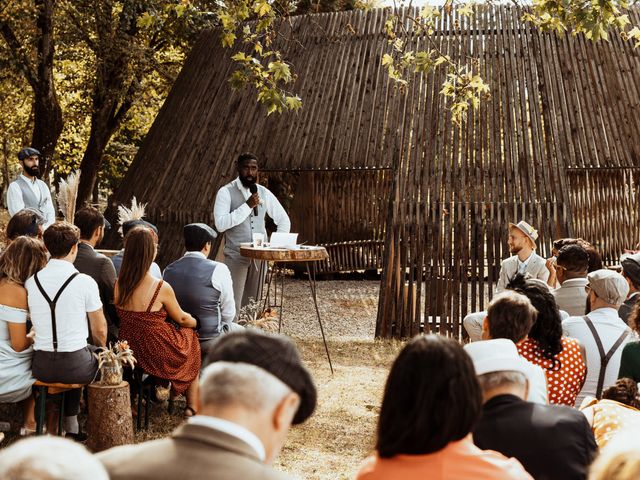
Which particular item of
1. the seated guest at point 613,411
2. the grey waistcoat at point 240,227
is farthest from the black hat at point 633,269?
the grey waistcoat at point 240,227

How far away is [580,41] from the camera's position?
34.6ft

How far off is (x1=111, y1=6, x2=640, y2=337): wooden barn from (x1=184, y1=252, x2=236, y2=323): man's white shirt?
3417 millimetres

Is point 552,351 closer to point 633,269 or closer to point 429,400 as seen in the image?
point 633,269

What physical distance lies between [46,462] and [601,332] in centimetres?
359

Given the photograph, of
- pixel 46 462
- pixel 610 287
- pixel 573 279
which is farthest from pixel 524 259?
pixel 46 462

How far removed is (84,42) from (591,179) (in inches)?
413

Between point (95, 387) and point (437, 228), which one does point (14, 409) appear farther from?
point (437, 228)

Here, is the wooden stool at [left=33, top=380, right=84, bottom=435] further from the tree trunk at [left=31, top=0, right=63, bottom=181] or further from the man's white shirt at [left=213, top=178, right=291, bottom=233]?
the tree trunk at [left=31, top=0, right=63, bottom=181]

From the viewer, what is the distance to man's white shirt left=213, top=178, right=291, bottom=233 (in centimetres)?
775

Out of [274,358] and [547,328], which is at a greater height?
[274,358]

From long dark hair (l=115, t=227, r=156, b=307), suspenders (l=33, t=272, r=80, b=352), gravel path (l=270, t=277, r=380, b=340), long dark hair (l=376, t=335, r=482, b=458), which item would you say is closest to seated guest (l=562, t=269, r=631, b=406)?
long dark hair (l=376, t=335, r=482, b=458)

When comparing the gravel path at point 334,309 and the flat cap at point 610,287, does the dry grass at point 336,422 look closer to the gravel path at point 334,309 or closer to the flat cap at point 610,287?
the gravel path at point 334,309

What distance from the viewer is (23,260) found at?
4.95 m

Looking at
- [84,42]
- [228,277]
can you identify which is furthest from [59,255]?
[84,42]
